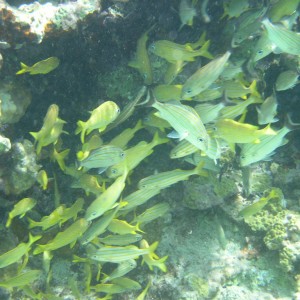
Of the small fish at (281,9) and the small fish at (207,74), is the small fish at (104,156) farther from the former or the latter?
the small fish at (281,9)

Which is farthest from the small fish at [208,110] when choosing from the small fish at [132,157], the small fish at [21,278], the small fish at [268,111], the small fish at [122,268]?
the small fish at [21,278]

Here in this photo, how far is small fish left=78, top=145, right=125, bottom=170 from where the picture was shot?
345 cm

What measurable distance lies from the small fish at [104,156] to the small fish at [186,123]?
2.39 feet

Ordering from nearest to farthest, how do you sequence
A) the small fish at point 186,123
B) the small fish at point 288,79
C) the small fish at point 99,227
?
the small fish at point 186,123 → the small fish at point 99,227 → the small fish at point 288,79

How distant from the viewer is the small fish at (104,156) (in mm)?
3445

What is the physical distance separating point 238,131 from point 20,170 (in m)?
2.72

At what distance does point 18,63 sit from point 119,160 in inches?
79.0

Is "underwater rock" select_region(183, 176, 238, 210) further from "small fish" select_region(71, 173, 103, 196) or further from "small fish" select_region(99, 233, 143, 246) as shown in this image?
"small fish" select_region(71, 173, 103, 196)

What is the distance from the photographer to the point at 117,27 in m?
4.41

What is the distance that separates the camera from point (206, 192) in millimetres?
4766

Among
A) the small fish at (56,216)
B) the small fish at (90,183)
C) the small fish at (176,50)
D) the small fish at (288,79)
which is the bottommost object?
the small fish at (56,216)

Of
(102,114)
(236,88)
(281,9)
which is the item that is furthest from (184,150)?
(281,9)

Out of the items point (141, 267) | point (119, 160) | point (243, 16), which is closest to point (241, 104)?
point (243, 16)

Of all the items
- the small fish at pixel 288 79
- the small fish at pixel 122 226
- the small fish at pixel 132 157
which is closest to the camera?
the small fish at pixel 132 157
